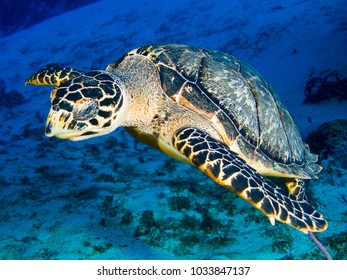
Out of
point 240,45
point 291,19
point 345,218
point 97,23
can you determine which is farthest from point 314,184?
point 97,23

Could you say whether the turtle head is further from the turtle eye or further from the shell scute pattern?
the shell scute pattern

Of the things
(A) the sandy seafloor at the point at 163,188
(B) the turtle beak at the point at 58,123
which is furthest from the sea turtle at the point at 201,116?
(A) the sandy seafloor at the point at 163,188

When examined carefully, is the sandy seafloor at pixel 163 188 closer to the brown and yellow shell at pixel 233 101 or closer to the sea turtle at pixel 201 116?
the sea turtle at pixel 201 116

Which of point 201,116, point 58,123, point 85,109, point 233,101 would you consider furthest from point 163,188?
point 58,123

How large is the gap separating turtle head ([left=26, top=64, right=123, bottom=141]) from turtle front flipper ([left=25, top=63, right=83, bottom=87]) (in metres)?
0.47

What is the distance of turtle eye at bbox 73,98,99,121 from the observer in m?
2.29

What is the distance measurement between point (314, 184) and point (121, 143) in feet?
12.0

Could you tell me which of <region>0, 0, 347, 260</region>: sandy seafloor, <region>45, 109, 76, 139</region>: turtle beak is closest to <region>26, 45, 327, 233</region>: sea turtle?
<region>45, 109, 76, 139</region>: turtle beak

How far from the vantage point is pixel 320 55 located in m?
7.24

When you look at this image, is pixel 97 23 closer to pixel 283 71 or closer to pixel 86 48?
pixel 86 48

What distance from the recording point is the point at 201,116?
2738 millimetres

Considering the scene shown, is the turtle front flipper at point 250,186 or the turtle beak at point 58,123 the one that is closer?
the turtle front flipper at point 250,186

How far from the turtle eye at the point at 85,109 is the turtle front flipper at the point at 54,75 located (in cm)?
69

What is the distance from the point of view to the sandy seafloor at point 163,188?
2.63 meters
